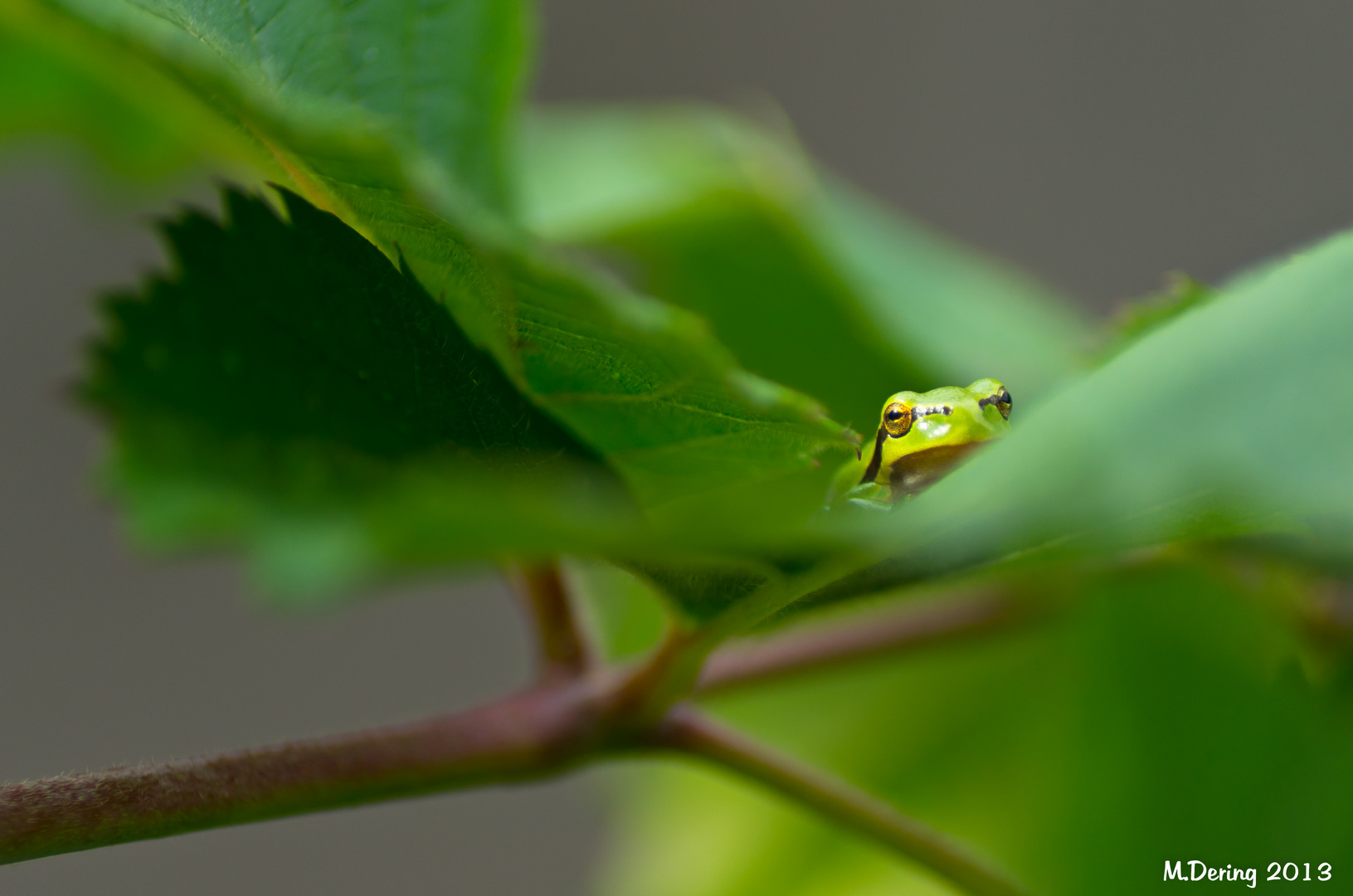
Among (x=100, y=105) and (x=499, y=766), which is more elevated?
(x=100, y=105)

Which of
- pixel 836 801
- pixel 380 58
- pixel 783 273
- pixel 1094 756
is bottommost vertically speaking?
pixel 1094 756

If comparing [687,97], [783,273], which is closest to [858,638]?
[783,273]

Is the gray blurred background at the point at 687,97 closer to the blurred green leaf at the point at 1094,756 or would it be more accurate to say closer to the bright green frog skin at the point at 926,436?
the blurred green leaf at the point at 1094,756

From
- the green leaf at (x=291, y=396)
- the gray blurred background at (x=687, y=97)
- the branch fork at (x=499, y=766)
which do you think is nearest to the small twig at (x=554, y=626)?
the branch fork at (x=499, y=766)

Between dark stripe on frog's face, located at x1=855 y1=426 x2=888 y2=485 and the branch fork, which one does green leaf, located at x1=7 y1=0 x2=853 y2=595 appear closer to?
the branch fork

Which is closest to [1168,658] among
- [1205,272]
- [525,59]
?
[525,59]

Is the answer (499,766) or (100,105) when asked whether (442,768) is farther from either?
(100,105)

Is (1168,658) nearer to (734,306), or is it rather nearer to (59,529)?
(734,306)
